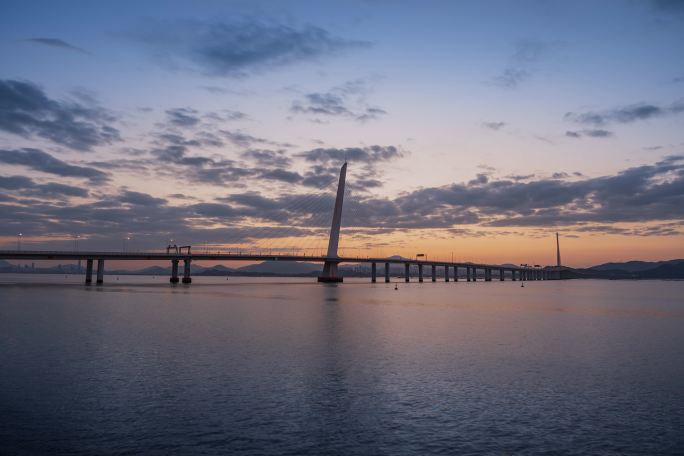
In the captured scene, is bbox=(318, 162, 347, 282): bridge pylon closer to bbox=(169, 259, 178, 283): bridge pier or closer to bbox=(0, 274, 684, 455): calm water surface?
bbox=(169, 259, 178, 283): bridge pier

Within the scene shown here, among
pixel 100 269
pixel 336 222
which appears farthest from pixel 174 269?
pixel 336 222

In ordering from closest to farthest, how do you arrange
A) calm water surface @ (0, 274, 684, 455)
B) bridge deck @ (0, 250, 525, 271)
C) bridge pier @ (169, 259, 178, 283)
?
calm water surface @ (0, 274, 684, 455) < bridge deck @ (0, 250, 525, 271) < bridge pier @ (169, 259, 178, 283)

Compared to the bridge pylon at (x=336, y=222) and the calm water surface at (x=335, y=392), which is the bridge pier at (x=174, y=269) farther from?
the calm water surface at (x=335, y=392)

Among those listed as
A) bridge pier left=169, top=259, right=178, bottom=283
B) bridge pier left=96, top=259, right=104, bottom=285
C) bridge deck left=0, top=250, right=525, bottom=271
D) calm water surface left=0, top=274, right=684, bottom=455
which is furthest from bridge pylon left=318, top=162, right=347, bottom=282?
calm water surface left=0, top=274, right=684, bottom=455

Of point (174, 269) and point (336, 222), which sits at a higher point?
point (336, 222)

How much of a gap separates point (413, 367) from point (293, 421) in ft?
35.2

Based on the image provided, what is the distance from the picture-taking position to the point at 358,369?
24312mm

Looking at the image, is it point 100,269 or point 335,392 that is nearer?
point 335,392

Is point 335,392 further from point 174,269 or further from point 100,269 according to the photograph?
point 100,269

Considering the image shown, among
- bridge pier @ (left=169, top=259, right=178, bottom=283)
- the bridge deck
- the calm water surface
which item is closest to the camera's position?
the calm water surface

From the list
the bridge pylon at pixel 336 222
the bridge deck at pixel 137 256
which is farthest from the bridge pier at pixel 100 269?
the bridge pylon at pixel 336 222

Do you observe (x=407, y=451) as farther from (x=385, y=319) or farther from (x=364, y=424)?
(x=385, y=319)

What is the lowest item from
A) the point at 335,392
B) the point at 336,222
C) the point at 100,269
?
the point at 335,392

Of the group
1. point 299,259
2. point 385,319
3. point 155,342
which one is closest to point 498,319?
point 385,319
